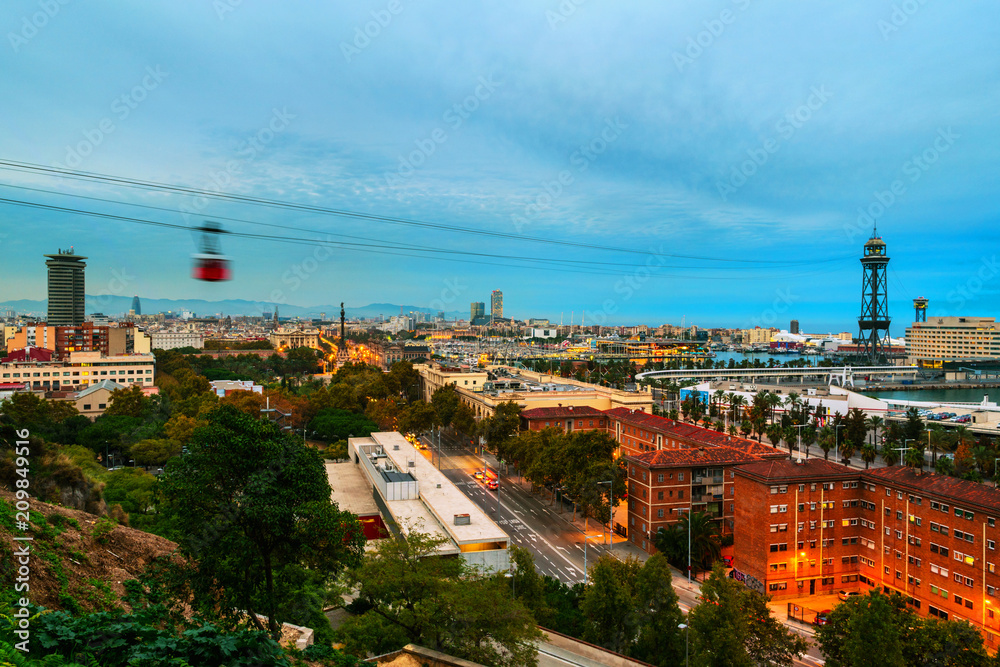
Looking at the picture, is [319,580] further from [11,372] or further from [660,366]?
[660,366]

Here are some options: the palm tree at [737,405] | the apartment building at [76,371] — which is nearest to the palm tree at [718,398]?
the palm tree at [737,405]

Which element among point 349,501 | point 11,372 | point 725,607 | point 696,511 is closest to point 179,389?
point 11,372

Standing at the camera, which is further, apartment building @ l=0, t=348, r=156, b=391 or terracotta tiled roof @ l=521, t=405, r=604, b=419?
apartment building @ l=0, t=348, r=156, b=391

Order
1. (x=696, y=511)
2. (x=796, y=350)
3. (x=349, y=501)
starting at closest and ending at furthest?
1. (x=696, y=511)
2. (x=349, y=501)
3. (x=796, y=350)

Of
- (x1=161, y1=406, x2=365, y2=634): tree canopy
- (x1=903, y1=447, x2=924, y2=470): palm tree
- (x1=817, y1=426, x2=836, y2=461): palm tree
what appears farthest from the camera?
(x1=817, y1=426, x2=836, y2=461): palm tree

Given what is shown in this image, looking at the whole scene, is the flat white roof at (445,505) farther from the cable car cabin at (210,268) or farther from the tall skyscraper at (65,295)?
the tall skyscraper at (65,295)

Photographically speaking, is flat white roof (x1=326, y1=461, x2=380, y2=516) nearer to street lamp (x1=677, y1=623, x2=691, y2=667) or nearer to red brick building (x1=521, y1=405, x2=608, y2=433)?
red brick building (x1=521, y1=405, x2=608, y2=433)

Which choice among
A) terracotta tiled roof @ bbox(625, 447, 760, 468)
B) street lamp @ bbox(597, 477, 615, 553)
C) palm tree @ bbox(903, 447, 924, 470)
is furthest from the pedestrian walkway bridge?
street lamp @ bbox(597, 477, 615, 553)
